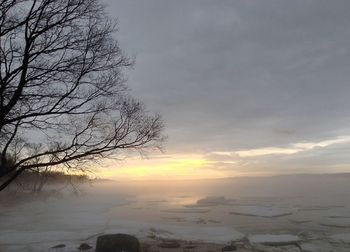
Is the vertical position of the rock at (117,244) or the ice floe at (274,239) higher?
the rock at (117,244)

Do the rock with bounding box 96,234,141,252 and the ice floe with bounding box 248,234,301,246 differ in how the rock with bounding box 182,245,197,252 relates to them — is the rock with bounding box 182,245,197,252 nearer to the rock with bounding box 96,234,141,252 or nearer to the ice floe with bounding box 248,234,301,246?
the rock with bounding box 96,234,141,252

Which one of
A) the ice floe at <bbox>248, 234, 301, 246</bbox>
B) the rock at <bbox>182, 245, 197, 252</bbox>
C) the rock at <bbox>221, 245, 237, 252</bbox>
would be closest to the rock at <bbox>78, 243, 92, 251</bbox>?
the rock at <bbox>182, 245, 197, 252</bbox>

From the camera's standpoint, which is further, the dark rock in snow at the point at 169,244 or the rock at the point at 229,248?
the dark rock in snow at the point at 169,244

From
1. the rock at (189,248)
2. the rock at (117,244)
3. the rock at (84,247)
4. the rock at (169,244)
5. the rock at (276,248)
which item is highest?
the rock at (117,244)

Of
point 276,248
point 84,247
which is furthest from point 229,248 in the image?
point 84,247

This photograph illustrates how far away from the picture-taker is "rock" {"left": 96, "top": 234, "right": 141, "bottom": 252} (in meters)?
17.8

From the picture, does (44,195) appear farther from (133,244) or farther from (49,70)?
(49,70)

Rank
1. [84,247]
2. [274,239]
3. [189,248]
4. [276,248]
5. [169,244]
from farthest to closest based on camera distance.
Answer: [274,239]
[169,244]
[276,248]
[189,248]
[84,247]

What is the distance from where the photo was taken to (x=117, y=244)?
18.2 m

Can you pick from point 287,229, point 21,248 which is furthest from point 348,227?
point 21,248

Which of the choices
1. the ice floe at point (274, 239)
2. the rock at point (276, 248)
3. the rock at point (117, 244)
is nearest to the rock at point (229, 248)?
the rock at point (276, 248)

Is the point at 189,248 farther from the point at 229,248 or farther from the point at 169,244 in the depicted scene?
the point at 229,248

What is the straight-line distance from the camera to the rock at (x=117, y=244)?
17844mm

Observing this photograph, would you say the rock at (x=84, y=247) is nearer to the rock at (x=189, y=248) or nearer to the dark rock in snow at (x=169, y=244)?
the dark rock in snow at (x=169, y=244)
